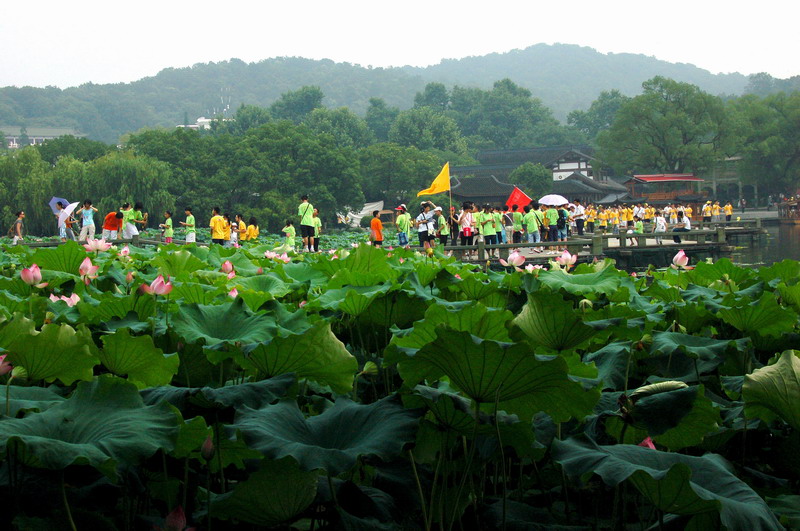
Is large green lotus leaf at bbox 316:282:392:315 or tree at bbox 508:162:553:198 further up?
large green lotus leaf at bbox 316:282:392:315

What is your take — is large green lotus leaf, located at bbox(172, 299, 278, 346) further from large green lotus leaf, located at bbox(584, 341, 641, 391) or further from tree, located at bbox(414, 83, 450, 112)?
tree, located at bbox(414, 83, 450, 112)

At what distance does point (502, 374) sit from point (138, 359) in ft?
2.27

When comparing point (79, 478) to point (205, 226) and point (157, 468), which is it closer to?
point (157, 468)

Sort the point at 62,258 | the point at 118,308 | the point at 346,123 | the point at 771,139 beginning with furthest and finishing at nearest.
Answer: the point at 346,123, the point at 771,139, the point at 62,258, the point at 118,308

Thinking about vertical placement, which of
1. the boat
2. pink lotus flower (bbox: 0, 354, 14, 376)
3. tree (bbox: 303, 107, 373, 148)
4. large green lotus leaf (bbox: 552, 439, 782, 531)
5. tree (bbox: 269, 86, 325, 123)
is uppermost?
tree (bbox: 269, 86, 325, 123)

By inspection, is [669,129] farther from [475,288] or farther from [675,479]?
[675,479]

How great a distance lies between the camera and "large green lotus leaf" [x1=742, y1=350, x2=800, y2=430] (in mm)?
1277

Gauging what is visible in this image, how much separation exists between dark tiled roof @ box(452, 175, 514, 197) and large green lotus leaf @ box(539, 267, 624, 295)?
1589 inches

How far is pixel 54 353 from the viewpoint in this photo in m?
1.33

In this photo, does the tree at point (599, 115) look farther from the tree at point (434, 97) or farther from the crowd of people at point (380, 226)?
the crowd of people at point (380, 226)

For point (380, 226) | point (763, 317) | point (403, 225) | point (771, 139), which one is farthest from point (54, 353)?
point (771, 139)

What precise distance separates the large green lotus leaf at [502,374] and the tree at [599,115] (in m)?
82.2

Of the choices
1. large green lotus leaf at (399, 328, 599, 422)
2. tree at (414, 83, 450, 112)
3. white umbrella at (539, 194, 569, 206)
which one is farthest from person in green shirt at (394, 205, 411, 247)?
tree at (414, 83, 450, 112)

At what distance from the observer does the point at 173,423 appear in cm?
109
